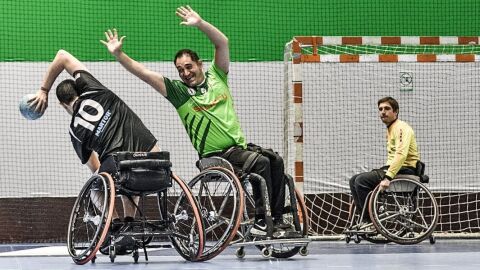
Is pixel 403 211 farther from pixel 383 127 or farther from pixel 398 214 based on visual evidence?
pixel 383 127

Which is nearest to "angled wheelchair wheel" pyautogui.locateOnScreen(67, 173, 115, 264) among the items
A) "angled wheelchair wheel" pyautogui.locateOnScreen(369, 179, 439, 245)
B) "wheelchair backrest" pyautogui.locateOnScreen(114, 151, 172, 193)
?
"wheelchair backrest" pyautogui.locateOnScreen(114, 151, 172, 193)

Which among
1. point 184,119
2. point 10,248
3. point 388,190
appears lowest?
point 10,248

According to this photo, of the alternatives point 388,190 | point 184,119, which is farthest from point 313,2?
point 184,119

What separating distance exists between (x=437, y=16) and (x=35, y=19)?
154 inches

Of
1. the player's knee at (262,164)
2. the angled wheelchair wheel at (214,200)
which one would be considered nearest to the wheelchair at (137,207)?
the angled wheelchair wheel at (214,200)

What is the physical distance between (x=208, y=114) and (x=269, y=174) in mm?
610

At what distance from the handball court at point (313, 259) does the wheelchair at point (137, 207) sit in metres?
0.11

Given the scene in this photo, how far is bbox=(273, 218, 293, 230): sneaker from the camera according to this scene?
18.0 feet

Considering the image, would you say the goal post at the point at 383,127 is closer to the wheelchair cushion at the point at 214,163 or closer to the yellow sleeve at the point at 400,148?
the yellow sleeve at the point at 400,148

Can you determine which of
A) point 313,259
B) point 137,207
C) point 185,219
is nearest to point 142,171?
point 137,207

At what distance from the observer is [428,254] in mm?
6223

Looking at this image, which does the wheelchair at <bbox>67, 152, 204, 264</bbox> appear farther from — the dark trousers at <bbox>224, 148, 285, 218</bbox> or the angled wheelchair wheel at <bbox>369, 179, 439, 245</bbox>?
the angled wheelchair wheel at <bbox>369, 179, 439, 245</bbox>

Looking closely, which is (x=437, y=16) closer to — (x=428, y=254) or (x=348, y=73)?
(x=348, y=73)

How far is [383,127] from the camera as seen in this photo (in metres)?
9.16
